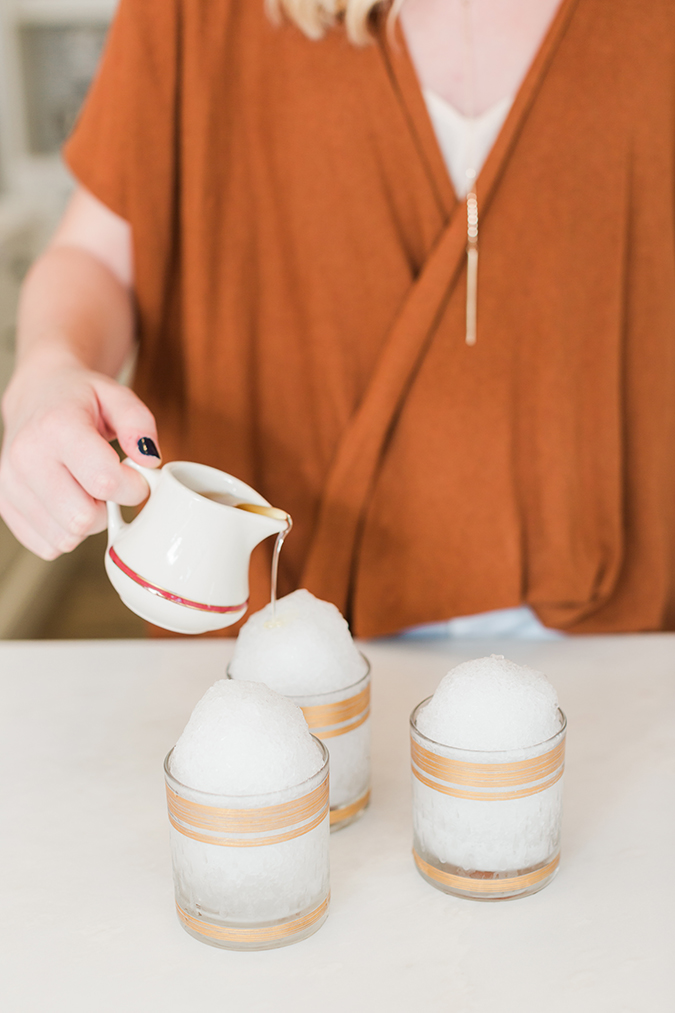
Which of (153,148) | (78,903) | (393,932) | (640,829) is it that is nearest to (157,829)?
(78,903)

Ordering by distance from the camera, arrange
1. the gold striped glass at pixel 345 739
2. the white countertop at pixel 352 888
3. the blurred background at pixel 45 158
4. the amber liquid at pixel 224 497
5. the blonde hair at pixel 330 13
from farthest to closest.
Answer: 1. the blurred background at pixel 45 158
2. the blonde hair at pixel 330 13
3. the amber liquid at pixel 224 497
4. the gold striped glass at pixel 345 739
5. the white countertop at pixel 352 888

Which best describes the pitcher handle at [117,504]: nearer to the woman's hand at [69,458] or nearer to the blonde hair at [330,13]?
the woman's hand at [69,458]

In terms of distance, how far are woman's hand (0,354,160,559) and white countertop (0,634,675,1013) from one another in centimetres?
17

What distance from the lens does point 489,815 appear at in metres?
0.58

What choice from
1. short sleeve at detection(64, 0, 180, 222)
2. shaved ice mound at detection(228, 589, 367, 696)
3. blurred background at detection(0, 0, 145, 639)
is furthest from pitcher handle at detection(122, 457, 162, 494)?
blurred background at detection(0, 0, 145, 639)

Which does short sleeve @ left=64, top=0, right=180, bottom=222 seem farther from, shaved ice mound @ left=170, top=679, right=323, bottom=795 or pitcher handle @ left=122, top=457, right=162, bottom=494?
shaved ice mound @ left=170, top=679, right=323, bottom=795

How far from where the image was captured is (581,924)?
1.87ft

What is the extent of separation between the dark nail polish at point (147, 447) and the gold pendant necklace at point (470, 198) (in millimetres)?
390

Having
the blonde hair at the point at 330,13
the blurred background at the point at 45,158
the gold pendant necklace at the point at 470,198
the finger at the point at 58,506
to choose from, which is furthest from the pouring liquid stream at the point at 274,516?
the blurred background at the point at 45,158

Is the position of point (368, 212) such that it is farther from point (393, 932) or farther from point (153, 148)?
point (393, 932)

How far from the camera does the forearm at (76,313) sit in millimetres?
944

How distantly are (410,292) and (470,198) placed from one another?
0.11 metres

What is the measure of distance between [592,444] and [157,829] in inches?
24.1

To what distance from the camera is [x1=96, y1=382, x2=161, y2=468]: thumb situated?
0.74 m
